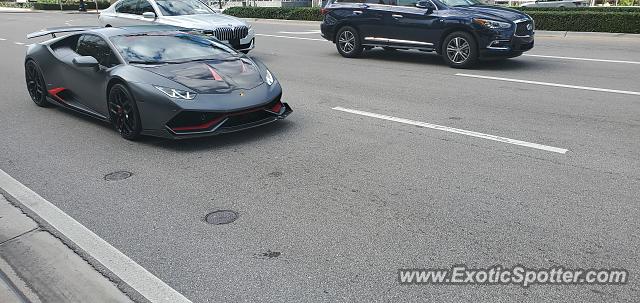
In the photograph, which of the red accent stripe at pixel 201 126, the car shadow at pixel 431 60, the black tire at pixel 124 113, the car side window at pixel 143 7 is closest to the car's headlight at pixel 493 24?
the car shadow at pixel 431 60

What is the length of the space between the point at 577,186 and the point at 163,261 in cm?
344

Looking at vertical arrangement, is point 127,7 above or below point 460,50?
above

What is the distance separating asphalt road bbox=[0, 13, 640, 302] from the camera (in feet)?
11.5

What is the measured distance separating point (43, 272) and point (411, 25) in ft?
31.7

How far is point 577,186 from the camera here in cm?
471

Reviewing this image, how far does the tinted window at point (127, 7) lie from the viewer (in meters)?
13.8

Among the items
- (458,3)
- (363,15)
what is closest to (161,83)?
(363,15)

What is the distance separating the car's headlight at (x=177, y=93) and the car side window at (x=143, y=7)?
8.10 m

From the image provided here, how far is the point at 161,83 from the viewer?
6.04 metres

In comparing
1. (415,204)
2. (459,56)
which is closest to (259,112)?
(415,204)

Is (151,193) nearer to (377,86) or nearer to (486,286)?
(486,286)

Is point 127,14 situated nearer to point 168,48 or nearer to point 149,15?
point 149,15

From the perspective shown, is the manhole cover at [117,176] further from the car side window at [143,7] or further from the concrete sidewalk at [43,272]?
the car side window at [143,7]

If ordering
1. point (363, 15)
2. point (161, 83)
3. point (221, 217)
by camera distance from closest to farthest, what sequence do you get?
1. point (221, 217)
2. point (161, 83)
3. point (363, 15)
